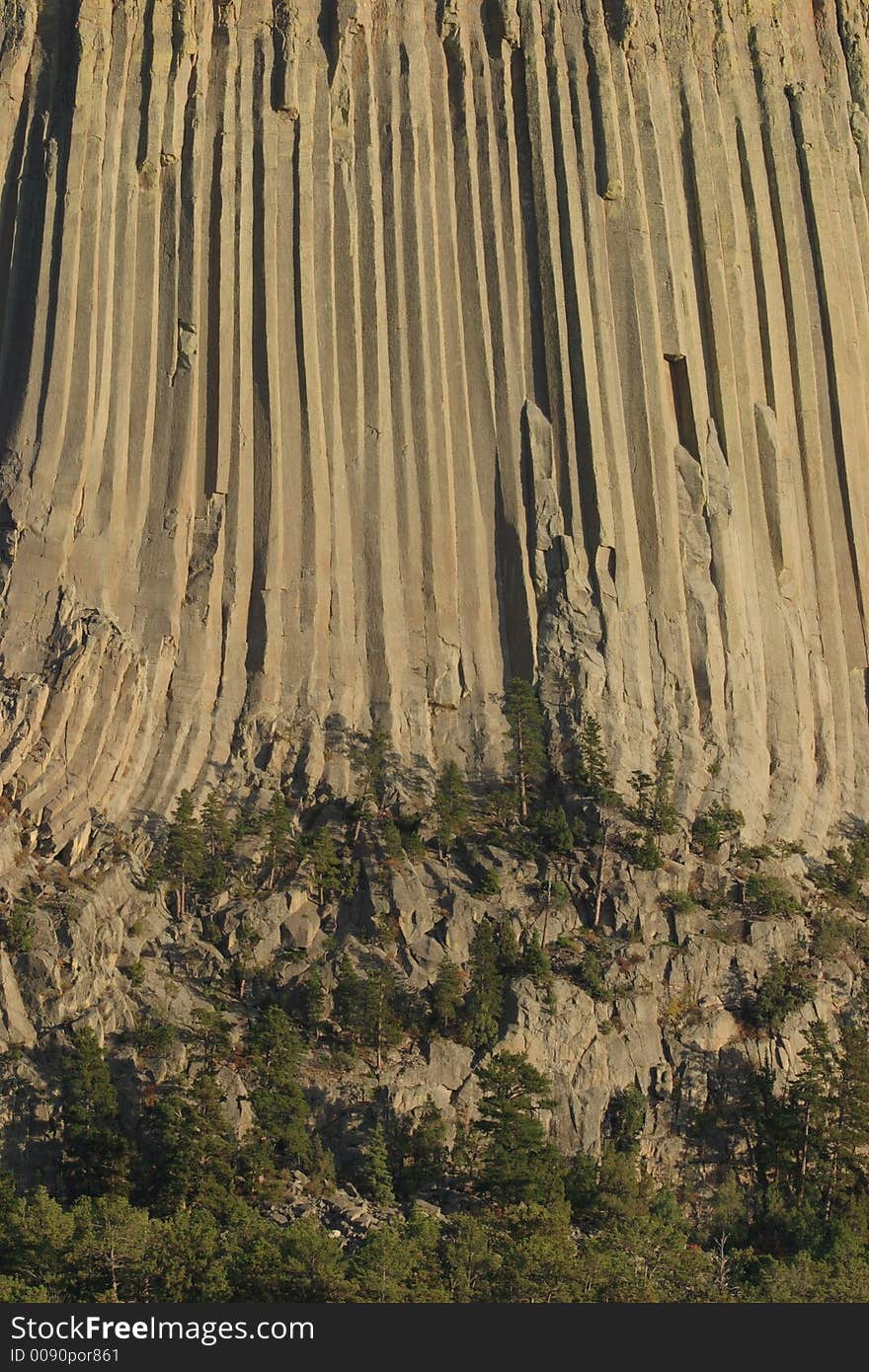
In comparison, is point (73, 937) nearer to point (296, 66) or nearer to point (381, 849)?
point (381, 849)

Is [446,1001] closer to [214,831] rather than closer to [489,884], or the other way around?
[489,884]

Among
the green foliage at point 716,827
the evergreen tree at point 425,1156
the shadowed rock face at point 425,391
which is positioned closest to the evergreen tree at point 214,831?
the shadowed rock face at point 425,391

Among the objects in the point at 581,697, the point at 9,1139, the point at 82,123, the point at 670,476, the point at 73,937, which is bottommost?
the point at 9,1139

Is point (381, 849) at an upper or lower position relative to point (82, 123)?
lower

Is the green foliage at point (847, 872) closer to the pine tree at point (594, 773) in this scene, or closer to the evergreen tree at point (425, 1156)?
the pine tree at point (594, 773)

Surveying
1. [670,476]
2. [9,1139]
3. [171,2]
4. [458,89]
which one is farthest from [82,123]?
[9,1139]
